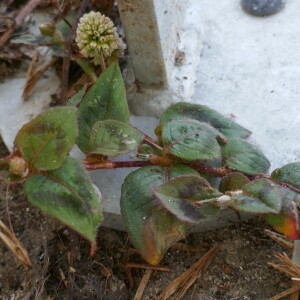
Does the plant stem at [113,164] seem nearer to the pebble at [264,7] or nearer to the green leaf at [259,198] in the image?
the green leaf at [259,198]

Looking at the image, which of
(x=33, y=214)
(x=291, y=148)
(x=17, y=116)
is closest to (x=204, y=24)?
(x=291, y=148)

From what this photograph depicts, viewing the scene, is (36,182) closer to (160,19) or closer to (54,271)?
(54,271)

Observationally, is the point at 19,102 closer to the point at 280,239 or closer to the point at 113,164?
the point at 113,164

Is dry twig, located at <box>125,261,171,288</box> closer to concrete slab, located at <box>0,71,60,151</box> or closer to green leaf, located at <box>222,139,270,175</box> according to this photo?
green leaf, located at <box>222,139,270,175</box>

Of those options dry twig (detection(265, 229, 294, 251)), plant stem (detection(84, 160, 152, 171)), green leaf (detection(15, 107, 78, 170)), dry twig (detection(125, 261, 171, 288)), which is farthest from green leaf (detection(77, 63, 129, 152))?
dry twig (detection(265, 229, 294, 251))

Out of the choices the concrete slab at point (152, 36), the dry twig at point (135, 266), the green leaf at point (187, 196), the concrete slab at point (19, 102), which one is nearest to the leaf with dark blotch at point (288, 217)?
the green leaf at point (187, 196)

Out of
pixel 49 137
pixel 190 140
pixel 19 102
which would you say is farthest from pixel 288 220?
pixel 19 102
